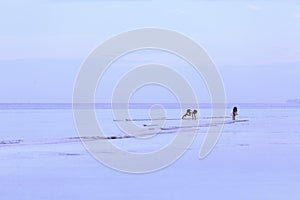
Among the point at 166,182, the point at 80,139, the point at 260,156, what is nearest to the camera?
the point at 166,182

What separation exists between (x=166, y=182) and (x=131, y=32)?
18.0 ft

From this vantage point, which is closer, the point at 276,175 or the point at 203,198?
the point at 203,198

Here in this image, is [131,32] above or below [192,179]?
above

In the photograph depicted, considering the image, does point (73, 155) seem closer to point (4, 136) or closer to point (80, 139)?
point (80, 139)

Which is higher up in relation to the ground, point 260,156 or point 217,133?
point 217,133

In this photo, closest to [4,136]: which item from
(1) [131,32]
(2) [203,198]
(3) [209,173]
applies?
(1) [131,32]

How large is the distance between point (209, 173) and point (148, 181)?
124cm

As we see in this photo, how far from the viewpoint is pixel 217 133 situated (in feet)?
60.8

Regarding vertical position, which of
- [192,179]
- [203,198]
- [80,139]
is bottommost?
[203,198]

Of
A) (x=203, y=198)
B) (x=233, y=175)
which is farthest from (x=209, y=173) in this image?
(x=203, y=198)

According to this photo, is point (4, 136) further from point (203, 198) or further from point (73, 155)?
point (203, 198)

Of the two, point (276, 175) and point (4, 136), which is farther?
point (4, 136)

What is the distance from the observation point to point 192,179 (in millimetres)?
9172

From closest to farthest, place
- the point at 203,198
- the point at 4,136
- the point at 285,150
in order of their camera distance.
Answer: the point at 203,198, the point at 285,150, the point at 4,136
